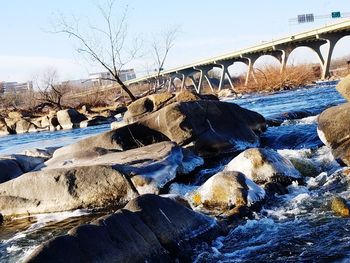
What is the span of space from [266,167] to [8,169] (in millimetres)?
5691

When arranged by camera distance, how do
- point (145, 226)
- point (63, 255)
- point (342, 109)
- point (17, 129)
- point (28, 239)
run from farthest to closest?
1. point (17, 129)
2. point (342, 109)
3. point (28, 239)
4. point (145, 226)
5. point (63, 255)

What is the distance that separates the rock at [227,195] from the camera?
7.06m

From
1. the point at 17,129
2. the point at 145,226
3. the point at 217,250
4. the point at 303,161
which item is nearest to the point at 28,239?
the point at 145,226

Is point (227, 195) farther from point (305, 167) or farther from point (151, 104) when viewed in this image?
point (151, 104)

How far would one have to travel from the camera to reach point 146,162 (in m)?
8.99

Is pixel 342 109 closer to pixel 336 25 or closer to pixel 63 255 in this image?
pixel 63 255

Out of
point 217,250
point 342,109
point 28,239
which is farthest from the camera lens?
point 342,109

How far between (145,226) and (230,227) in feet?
5.27

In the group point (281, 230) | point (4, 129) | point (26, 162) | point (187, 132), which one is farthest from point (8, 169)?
point (4, 129)

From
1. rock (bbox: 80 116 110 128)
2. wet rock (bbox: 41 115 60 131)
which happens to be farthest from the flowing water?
wet rock (bbox: 41 115 60 131)

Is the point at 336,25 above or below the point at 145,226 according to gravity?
above

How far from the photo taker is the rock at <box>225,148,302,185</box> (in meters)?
8.36

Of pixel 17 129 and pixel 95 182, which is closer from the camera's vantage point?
pixel 95 182

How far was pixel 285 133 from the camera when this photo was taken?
43.0 feet
